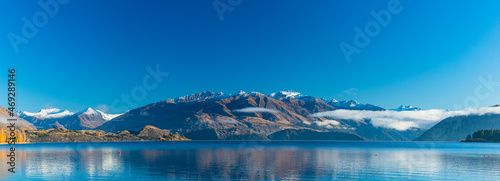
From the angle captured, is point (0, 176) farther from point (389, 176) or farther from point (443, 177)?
point (443, 177)

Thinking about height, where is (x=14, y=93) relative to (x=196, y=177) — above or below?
above

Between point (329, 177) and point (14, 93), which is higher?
point (14, 93)

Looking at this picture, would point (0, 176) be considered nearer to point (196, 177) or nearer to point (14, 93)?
point (14, 93)

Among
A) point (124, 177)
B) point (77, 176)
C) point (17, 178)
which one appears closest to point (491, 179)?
point (124, 177)

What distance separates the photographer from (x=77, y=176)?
89125 mm

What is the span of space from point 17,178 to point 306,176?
73.1 meters

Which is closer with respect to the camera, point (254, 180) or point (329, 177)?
point (254, 180)

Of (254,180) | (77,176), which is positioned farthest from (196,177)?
(77,176)

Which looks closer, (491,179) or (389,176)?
(491,179)

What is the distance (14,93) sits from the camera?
84.1 meters

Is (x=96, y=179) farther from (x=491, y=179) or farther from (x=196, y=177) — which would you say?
(x=491, y=179)

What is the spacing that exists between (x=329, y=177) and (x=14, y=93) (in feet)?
269

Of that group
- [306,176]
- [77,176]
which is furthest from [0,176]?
[306,176]

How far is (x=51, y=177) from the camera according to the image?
86.9 m
